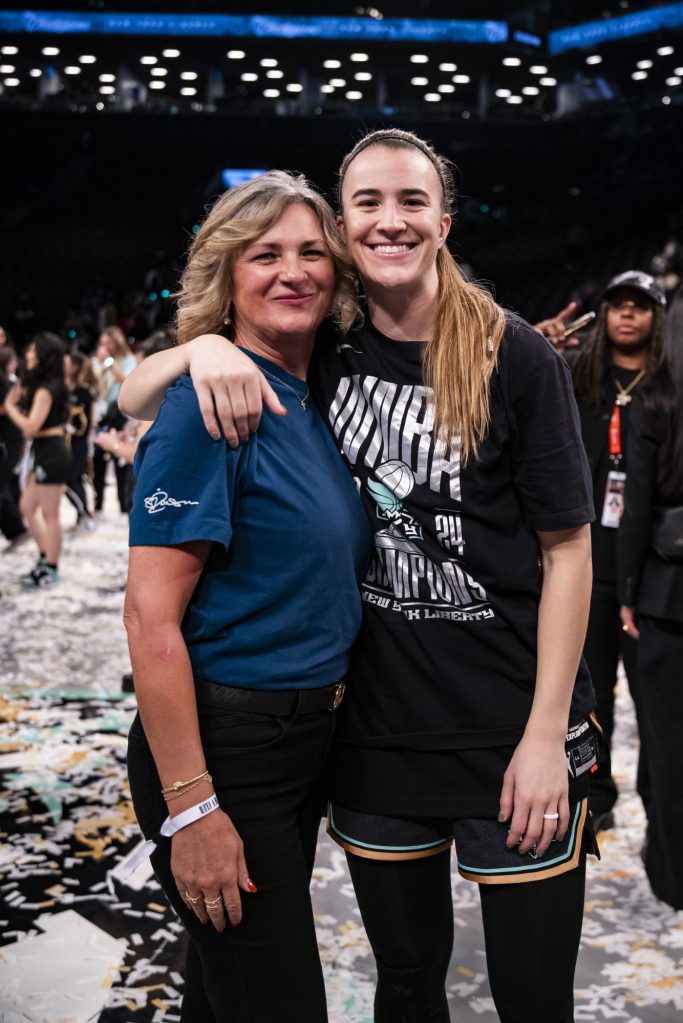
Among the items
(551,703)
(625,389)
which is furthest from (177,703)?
(625,389)

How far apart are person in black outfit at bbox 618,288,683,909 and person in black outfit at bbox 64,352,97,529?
6.00 meters

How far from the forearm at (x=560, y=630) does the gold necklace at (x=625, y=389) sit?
1759 millimetres

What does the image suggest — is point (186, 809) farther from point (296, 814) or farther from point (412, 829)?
point (412, 829)

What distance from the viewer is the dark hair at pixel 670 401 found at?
98.7 inches

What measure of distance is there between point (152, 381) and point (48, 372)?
5325mm

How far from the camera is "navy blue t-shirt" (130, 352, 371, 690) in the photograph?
4.60 feet

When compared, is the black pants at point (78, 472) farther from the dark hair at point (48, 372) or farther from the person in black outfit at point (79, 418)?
the dark hair at point (48, 372)

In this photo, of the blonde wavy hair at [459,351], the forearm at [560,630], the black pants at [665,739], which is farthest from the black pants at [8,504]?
the forearm at [560,630]

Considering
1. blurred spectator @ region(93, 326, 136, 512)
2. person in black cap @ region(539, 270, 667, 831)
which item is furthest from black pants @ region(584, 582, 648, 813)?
blurred spectator @ region(93, 326, 136, 512)

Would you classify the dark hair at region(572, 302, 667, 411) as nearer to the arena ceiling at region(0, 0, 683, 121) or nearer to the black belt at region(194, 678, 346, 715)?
the black belt at region(194, 678, 346, 715)

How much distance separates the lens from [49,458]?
6.67 m

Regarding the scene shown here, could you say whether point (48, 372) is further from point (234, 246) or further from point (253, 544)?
point (253, 544)

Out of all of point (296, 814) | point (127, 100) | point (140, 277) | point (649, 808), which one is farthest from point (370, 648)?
point (127, 100)

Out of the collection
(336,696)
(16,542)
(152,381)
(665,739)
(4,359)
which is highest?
(4,359)
